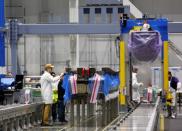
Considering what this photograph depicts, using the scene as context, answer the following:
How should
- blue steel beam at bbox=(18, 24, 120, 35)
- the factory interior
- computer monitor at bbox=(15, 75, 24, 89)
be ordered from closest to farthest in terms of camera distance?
the factory interior, computer monitor at bbox=(15, 75, 24, 89), blue steel beam at bbox=(18, 24, 120, 35)

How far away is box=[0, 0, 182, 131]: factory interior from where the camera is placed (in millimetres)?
11594

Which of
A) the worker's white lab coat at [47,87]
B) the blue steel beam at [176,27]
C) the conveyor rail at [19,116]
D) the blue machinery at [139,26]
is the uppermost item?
the blue steel beam at [176,27]

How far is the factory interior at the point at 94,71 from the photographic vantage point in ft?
38.0

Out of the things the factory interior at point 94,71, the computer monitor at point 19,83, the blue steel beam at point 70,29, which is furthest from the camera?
the blue steel beam at point 70,29

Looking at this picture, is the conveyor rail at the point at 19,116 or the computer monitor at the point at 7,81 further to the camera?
the computer monitor at the point at 7,81

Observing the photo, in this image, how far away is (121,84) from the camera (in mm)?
11586

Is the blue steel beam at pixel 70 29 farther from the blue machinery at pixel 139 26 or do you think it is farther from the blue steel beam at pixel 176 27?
the blue machinery at pixel 139 26

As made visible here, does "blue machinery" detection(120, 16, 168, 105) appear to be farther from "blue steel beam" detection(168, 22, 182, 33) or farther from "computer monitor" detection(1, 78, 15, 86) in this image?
"blue steel beam" detection(168, 22, 182, 33)

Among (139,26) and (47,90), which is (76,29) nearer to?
(47,90)

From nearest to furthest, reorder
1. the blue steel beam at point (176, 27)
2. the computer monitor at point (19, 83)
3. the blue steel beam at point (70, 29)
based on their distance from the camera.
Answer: the computer monitor at point (19, 83) → the blue steel beam at point (176, 27) → the blue steel beam at point (70, 29)

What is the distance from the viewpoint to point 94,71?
38.6 feet

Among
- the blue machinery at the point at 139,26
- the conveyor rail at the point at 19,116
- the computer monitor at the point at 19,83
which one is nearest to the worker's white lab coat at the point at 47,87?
the conveyor rail at the point at 19,116

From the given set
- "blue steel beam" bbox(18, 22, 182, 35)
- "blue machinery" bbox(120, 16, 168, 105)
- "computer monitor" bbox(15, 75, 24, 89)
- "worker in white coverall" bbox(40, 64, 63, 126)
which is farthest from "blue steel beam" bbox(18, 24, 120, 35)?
"blue machinery" bbox(120, 16, 168, 105)

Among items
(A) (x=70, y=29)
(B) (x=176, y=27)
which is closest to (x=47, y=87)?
(A) (x=70, y=29)
